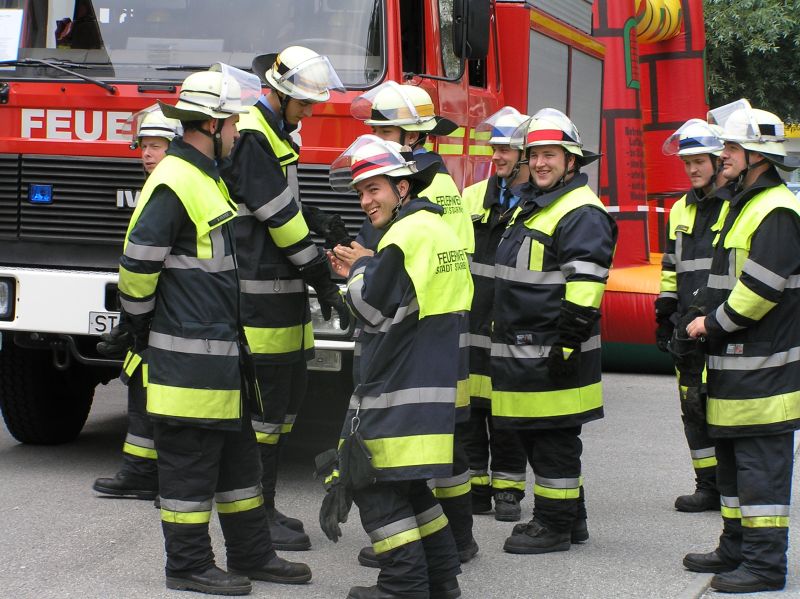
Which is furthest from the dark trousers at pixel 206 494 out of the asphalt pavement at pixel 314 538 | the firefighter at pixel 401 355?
the firefighter at pixel 401 355

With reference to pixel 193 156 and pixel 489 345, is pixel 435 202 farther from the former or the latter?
pixel 193 156

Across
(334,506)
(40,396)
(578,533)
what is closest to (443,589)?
(334,506)

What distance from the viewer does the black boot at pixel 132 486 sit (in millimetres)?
6168

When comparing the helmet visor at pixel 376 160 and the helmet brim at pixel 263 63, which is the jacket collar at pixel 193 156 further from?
the helmet brim at pixel 263 63

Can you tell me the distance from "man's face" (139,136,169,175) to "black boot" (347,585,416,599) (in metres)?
2.40

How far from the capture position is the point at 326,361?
609 cm

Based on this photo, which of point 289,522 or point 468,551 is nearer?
point 468,551

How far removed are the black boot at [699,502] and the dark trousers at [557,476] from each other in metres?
1.08

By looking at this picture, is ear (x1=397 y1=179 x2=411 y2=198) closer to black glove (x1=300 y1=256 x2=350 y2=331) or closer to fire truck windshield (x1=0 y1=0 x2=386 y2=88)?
black glove (x1=300 y1=256 x2=350 y2=331)

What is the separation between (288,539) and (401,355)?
1.44 meters

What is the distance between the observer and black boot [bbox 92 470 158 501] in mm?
6168

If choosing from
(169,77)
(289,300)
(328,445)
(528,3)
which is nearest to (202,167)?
(289,300)

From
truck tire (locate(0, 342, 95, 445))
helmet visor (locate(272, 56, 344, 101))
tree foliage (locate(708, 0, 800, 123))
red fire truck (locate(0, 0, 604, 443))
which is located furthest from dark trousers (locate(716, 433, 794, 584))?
tree foliage (locate(708, 0, 800, 123))

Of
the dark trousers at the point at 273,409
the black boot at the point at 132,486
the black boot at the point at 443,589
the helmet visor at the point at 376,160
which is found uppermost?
the helmet visor at the point at 376,160
